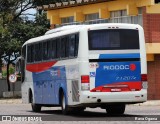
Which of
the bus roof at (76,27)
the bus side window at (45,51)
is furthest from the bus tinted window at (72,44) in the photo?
the bus side window at (45,51)

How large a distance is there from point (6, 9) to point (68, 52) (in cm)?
3528

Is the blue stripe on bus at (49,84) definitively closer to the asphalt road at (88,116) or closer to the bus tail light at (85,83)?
the asphalt road at (88,116)

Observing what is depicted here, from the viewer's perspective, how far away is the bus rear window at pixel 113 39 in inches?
1016

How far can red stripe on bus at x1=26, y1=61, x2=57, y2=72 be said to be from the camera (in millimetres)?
29630

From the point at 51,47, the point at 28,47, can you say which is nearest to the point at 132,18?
the point at 28,47

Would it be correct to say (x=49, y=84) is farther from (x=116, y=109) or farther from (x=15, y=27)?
(x=15, y=27)

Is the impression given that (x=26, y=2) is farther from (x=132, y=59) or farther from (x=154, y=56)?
(x=132, y=59)

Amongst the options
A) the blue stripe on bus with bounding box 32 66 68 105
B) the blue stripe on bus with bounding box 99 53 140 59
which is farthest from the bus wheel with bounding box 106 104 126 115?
the blue stripe on bus with bounding box 99 53 140 59

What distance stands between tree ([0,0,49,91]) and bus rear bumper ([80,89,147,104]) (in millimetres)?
32602

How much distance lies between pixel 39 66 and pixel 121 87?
6.63 meters

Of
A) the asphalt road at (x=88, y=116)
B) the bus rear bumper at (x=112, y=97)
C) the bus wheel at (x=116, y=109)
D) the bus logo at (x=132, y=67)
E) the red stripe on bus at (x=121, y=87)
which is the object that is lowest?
the asphalt road at (x=88, y=116)

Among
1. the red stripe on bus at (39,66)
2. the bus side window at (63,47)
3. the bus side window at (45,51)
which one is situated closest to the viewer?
the bus side window at (63,47)

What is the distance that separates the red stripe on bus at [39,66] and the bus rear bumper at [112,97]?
402 cm

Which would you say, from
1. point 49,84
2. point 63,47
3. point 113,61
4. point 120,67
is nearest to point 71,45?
point 63,47
